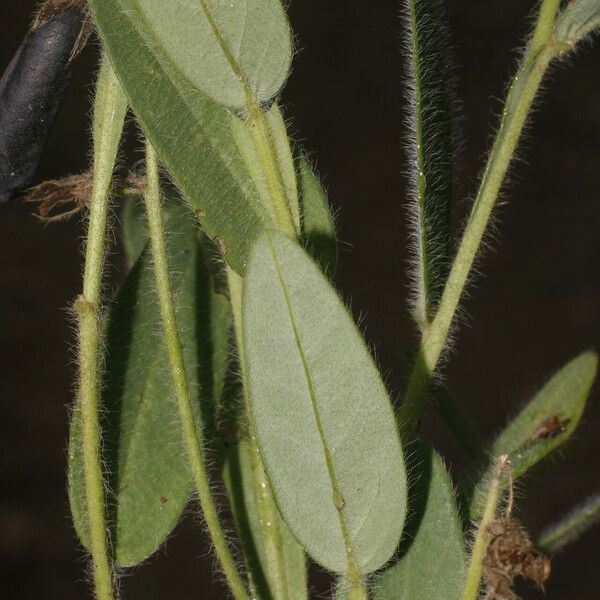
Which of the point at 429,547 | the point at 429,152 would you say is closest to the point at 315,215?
the point at 429,152

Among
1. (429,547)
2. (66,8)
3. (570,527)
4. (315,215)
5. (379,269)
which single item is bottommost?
(379,269)

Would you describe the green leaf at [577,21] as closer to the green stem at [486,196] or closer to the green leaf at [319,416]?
the green stem at [486,196]

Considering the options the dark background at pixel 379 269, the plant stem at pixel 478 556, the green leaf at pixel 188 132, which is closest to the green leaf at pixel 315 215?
the green leaf at pixel 188 132

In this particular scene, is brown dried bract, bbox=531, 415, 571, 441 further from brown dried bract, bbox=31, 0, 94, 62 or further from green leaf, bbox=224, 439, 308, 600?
brown dried bract, bbox=31, 0, 94, 62

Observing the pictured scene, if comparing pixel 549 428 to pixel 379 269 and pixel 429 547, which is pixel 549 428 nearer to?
pixel 429 547

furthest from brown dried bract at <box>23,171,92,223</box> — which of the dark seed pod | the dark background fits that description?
the dark background
